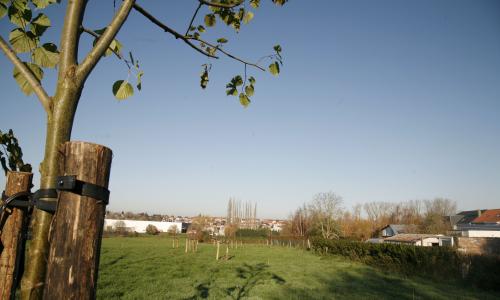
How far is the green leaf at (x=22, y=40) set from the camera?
58.8 inches

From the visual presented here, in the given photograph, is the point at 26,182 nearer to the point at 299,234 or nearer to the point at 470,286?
the point at 470,286

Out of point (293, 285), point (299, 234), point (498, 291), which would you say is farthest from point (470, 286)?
point (299, 234)

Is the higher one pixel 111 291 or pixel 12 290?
pixel 12 290

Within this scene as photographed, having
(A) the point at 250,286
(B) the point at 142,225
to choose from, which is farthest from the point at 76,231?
(B) the point at 142,225

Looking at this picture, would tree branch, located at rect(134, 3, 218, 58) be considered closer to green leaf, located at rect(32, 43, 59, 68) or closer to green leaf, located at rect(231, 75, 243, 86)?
green leaf, located at rect(231, 75, 243, 86)

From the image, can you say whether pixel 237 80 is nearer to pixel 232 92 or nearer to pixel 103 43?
pixel 232 92

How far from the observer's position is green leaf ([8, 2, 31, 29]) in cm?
150

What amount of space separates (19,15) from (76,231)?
109cm

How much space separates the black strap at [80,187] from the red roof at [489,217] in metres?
61.2

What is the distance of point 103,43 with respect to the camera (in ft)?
5.03

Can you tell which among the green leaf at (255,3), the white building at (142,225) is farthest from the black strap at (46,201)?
the white building at (142,225)

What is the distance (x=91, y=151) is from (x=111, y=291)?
13.6 metres

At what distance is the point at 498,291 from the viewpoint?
1805 cm

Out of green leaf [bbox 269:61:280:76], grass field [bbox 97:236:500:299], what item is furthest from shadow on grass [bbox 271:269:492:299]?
green leaf [bbox 269:61:280:76]
